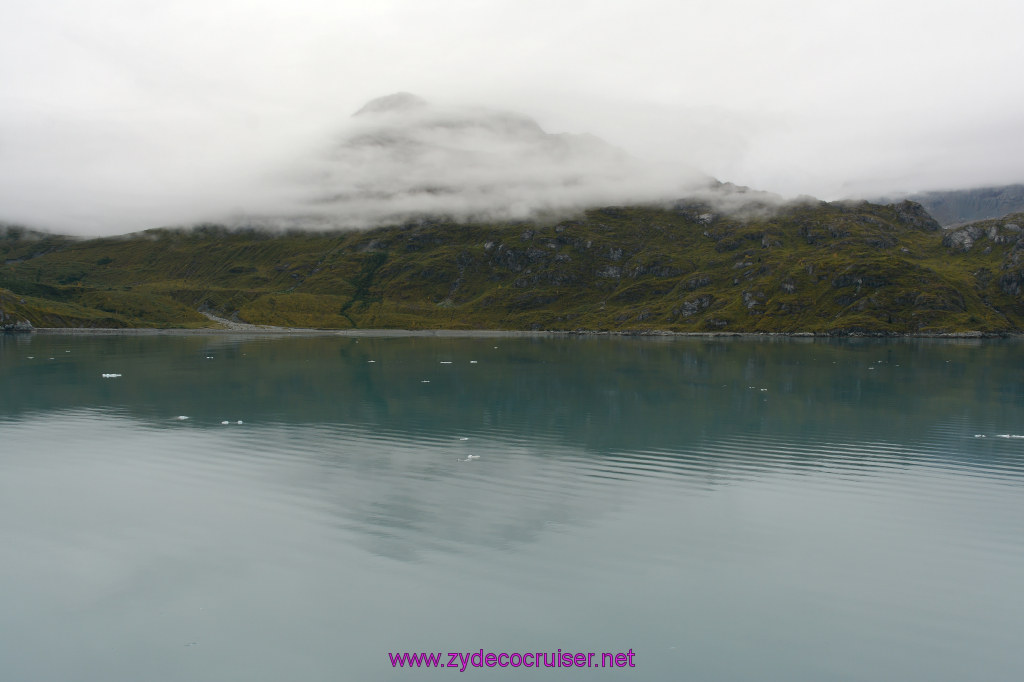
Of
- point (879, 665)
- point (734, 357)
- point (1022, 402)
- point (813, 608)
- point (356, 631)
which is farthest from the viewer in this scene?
point (734, 357)

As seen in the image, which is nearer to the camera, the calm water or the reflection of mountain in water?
the calm water

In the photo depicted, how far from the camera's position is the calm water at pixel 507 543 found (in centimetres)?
1862

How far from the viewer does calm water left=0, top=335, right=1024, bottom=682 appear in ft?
61.1

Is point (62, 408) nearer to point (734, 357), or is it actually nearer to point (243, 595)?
point (243, 595)

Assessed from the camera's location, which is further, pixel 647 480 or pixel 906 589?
pixel 647 480

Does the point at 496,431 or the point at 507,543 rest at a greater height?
the point at 507,543

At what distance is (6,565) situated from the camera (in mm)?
24516

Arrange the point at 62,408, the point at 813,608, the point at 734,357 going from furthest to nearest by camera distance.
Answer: the point at 734,357 → the point at 62,408 → the point at 813,608

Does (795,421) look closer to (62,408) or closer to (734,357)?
(62,408)

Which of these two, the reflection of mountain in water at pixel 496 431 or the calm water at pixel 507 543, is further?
the reflection of mountain in water at pixel 496 431

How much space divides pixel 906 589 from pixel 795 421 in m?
39.6

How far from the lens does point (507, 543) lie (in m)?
26.6

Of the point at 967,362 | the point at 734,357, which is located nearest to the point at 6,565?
the point at 734,357

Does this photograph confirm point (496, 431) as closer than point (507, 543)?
No
